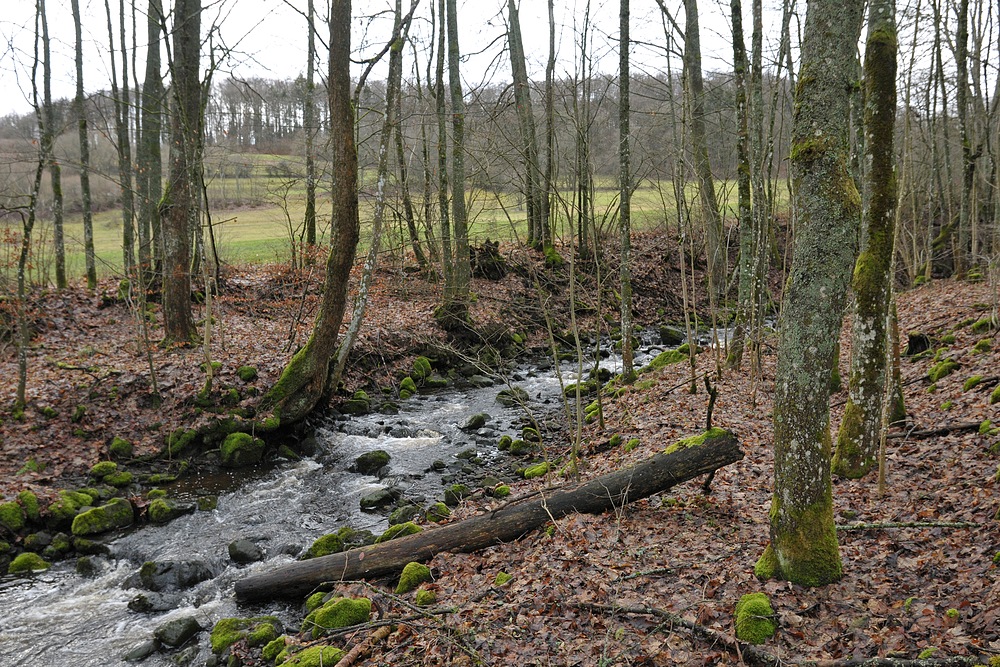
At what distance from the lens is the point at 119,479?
382 inches

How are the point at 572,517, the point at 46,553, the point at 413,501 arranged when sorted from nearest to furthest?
the point at 572,517 → the point at 46,553 → the point at 413,501

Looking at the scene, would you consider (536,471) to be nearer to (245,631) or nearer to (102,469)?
(245,631)

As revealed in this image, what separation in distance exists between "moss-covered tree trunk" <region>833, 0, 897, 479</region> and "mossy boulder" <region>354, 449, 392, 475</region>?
7.03m

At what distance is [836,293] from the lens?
4.18m

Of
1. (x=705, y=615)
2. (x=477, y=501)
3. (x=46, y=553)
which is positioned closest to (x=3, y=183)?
(x=46, y=553)

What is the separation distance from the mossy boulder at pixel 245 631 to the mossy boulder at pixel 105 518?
320cm

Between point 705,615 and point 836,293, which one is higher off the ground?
point 836,293

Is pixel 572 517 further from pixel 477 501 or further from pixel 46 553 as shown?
pixel 46 553

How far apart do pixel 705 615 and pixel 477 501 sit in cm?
460

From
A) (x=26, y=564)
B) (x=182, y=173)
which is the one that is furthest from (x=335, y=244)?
(x=26, y=564)

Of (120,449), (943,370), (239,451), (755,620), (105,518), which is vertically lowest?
(105,518)

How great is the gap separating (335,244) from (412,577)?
7025 millimetres

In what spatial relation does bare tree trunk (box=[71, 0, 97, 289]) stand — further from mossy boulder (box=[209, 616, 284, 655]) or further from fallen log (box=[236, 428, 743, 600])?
mossy boulder (box=[209, 616, 284, 655])

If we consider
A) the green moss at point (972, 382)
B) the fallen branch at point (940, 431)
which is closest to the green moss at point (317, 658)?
the fallen branch at point (940, 431)
